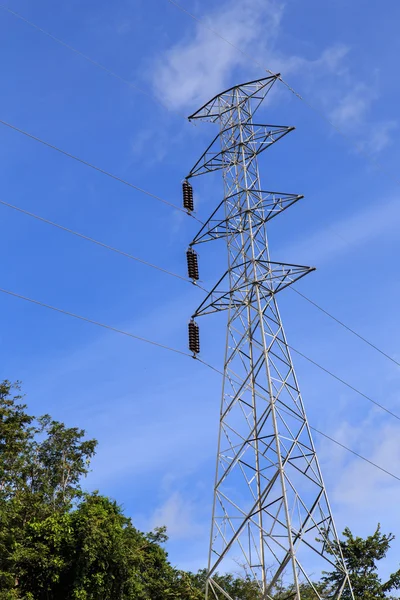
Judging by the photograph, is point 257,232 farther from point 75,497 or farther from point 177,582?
point 75,497

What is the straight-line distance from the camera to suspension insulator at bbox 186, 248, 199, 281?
2862 centimetres

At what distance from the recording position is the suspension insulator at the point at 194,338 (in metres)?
27.1

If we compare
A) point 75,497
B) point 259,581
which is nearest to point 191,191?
point 259,581

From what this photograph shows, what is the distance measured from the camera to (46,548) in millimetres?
35312

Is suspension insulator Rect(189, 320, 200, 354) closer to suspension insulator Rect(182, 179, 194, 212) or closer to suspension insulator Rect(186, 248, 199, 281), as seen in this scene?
suspension insulator Rect(186, 248, 199, 281)

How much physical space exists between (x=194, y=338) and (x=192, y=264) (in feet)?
10.4

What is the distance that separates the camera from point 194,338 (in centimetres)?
2723

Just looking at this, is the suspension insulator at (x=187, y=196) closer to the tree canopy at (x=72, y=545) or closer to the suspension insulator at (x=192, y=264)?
the suspension insulator at (x=192, y=264)

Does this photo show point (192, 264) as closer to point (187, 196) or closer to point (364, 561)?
point (187, 196)

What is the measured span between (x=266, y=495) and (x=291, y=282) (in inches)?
287

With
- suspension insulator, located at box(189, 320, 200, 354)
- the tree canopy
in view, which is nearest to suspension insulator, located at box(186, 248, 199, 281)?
suspension insulator, located at box(189, 320, 200, 354)

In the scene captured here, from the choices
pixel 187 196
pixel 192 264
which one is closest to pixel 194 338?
pixel 192 264

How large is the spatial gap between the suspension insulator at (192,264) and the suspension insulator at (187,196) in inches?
106

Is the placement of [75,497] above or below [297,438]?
above
